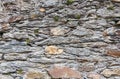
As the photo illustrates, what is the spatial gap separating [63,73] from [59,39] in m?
0.42

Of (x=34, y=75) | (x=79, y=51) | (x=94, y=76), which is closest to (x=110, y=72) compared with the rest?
(x=94, y=76)

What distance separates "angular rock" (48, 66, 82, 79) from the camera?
11.2ft

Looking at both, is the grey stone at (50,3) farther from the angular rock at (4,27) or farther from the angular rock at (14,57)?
the angular rock at (14,57)

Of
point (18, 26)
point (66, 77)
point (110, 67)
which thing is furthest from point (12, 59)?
point (110, 67)

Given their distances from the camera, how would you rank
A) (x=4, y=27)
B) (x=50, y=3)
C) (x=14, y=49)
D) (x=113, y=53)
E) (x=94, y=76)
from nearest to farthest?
(x=94, y=76)
(x=113, y=53)
(x=14, y=49)
(x=4, y=27)
(x=50, y=3)

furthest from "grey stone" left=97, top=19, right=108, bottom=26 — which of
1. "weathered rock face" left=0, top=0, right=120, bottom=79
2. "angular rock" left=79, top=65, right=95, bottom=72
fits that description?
"angular rock" left=79, top=65, right=95, bottom=72

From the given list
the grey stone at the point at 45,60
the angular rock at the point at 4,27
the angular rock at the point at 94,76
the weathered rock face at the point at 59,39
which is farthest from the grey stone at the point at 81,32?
the angular rock at the point at 4,27

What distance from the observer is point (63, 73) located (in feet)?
11.3

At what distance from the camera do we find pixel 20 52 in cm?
358

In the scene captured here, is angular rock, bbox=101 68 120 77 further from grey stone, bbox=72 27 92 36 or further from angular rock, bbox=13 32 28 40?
angular rock, bbox=13 32 28 40

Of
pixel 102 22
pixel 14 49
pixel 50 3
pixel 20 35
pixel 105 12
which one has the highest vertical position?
pixel 50 3

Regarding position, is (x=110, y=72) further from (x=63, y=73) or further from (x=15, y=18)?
(x=15, y=18)

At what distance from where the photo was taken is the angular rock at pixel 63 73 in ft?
11.2

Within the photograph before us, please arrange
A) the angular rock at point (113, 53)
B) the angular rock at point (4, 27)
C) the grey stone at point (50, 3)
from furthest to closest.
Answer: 1. the grey stone at point (50, 3)
2. the angular rock at point (4, 27)
3. the angular rock at point (113, 53)
